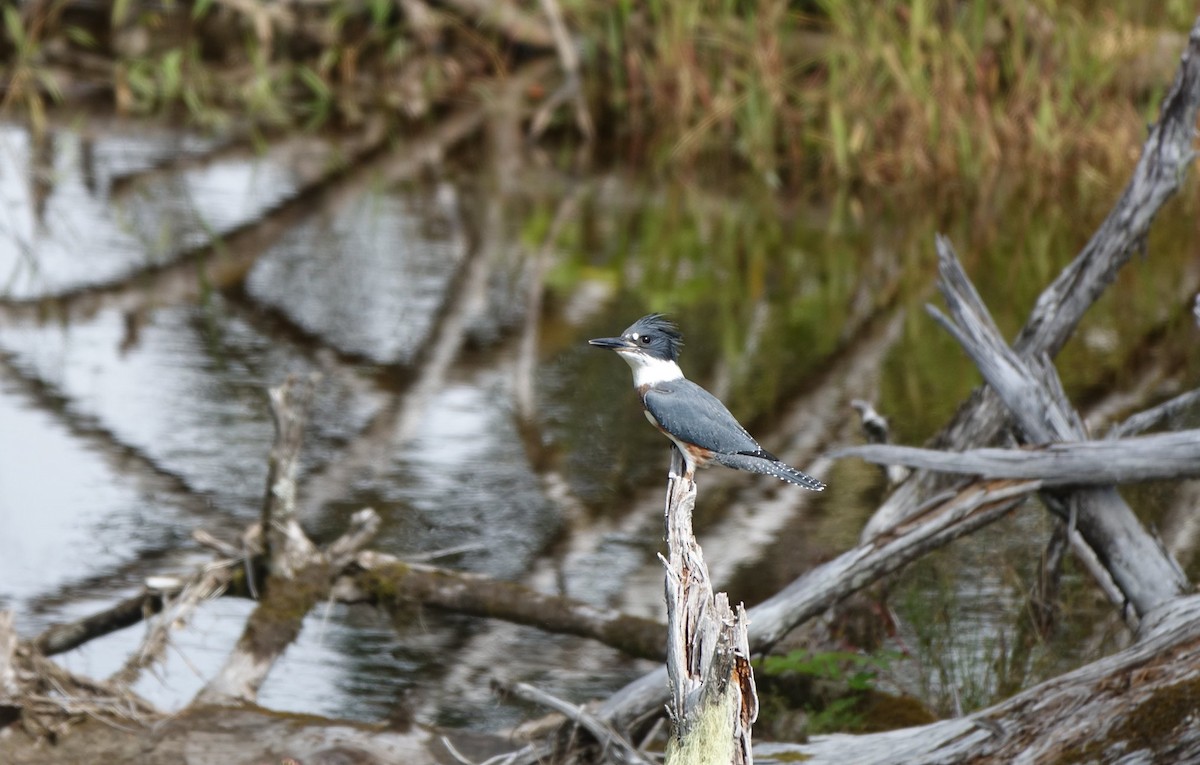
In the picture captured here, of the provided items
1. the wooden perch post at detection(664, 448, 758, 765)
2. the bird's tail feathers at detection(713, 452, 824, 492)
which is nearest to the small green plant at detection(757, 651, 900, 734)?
the bird's tail feathers at detection(713, 452, 824, 492)

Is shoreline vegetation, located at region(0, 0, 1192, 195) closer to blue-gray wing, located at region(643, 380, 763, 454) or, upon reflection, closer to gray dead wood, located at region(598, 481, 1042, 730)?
gray dead wood, located at region(598, 481, 1042, 730)

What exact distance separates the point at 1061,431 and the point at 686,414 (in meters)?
1.28

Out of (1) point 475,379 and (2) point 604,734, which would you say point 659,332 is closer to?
(2) point 604,734

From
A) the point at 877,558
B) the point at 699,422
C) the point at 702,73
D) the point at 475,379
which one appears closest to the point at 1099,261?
the point at 877,558

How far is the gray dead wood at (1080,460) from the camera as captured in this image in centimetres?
396

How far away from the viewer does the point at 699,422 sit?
135 inches

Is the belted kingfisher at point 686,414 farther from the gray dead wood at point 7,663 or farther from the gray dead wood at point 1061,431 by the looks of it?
the gray dead wood at point 7,663

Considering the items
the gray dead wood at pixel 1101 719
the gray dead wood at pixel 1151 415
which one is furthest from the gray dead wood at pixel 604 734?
the gray dead wood at pixel 1151 415

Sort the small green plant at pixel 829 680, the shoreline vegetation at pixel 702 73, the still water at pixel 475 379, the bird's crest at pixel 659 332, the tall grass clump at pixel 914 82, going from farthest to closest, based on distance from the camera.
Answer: the shoreline vegetation at pixel 702 73 < the tall grass clump at pixel 914 82 < the still water at pixel 475 379 < the small green plant at pixel 829 680 < the bird's crest at pixel 659 332

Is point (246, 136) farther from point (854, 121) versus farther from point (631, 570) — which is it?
point (631, 570)

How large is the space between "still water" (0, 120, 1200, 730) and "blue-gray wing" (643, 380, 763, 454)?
1.61 meters

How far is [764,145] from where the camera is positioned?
1358 centimetres

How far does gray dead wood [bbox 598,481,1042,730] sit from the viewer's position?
13.5ft

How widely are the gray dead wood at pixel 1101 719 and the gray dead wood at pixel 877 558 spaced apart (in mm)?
522
